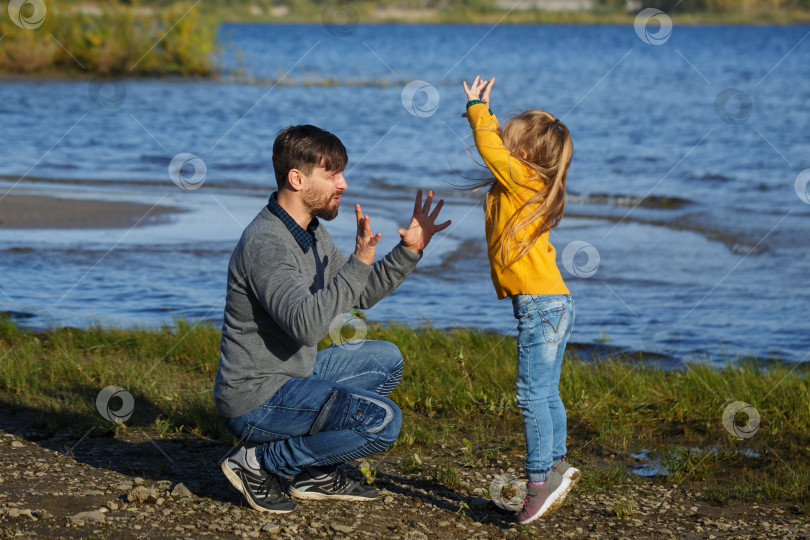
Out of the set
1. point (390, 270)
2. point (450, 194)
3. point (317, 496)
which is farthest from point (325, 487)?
point (450, 194)

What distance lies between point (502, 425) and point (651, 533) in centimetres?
139

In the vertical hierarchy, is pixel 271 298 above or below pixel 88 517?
above

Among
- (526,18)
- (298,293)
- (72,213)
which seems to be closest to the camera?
(298,293)

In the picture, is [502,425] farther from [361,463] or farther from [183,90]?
[183,90]

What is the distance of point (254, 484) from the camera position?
3871 mm

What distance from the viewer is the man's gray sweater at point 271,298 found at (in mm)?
3498

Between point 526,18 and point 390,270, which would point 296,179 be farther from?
point 526,18

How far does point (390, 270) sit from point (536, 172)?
0.75 m

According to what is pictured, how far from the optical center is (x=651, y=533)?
3875 mm

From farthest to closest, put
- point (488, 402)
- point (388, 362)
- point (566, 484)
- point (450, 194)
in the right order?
1. point (450, 194)
2. point (488, 402)
3. point (388, 362)
4. point (566, 484)

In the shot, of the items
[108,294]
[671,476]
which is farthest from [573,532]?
[108,294]

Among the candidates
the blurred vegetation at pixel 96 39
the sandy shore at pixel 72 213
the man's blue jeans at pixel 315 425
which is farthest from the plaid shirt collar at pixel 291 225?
the blurred vegetation at pixel 96 39

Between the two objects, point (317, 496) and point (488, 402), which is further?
point (488, 402)

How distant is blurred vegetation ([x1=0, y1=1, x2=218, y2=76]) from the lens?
34531mm
